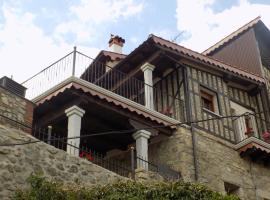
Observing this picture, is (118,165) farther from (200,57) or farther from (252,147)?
(200,57)

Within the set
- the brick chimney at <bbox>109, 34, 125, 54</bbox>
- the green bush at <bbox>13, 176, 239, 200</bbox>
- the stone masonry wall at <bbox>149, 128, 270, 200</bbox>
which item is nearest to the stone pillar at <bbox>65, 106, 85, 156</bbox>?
the green bush at <bbox>13, 176, 239, 200</bbox>

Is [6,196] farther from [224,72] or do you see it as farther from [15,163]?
[224,72]

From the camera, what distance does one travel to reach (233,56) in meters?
19.6

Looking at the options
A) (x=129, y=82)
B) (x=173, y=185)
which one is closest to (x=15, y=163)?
(x=173, y=185)

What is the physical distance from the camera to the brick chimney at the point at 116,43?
19766mm

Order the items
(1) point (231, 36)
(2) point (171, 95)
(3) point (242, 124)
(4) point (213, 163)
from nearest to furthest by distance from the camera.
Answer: (4) point (213, 163) < (2) point (171, 95) < (3) point (242, 124) < (1) point (231, 36)

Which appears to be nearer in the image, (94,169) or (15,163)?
(15,163)

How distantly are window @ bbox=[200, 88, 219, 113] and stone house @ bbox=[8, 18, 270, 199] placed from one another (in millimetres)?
33

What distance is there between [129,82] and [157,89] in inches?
37.7

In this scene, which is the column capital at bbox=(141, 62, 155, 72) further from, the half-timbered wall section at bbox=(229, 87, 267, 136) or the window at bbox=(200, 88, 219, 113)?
the half-timbered wall section at bbox=(229, 87, 267, 136)

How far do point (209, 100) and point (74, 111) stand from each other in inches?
219

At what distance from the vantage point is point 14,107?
11422mm

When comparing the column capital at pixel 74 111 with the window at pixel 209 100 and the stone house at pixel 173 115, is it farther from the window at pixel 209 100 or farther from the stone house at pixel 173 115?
the window at pixel 209 100

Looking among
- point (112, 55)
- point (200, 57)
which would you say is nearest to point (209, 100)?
point (200, 57)
